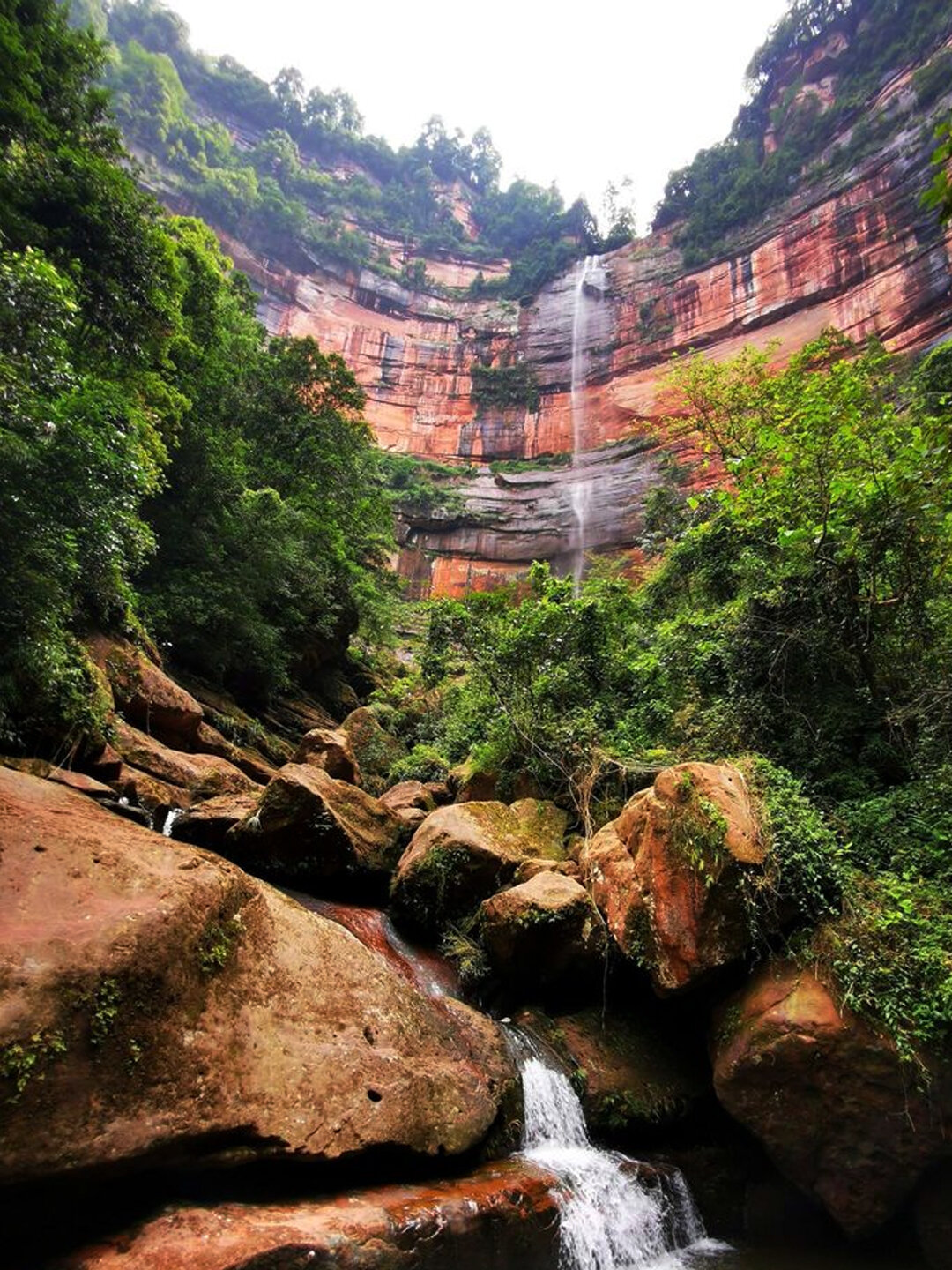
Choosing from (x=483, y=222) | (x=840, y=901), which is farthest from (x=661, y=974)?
(x=483, y=222)

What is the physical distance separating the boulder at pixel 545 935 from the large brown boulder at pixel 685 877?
297 millimetres

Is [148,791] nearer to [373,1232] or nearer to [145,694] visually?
[145,694]

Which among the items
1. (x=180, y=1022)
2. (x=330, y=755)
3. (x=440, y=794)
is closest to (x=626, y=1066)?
(x=180, y=1022)

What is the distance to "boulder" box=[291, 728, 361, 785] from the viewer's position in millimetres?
10836

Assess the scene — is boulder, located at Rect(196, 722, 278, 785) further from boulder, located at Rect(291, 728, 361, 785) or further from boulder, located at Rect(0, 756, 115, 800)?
boulder, located at Rect(0, 756, 115, 800)

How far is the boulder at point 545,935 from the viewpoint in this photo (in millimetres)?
6230

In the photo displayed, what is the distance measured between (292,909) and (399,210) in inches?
2587

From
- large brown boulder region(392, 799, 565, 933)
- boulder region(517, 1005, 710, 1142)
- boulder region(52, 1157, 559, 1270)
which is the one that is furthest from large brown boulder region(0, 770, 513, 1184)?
large brown boulder region(392, 799, 565, 933)

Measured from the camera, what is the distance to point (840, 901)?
204 inches

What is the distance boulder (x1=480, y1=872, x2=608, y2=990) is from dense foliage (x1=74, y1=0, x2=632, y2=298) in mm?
45841

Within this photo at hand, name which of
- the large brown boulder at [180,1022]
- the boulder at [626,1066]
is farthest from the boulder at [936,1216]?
the large brown boulder at [180,1022]

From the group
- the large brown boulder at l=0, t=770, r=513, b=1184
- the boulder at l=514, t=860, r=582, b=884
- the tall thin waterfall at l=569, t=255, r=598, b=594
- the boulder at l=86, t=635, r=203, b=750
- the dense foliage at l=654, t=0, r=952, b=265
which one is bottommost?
the large brown boulder at l=0, t=770, r=513, b=1184

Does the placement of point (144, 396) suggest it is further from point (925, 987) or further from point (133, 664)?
point (925, 987)

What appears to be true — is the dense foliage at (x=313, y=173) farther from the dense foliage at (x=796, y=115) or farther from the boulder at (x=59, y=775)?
the boulder at (x=59, y=775)
